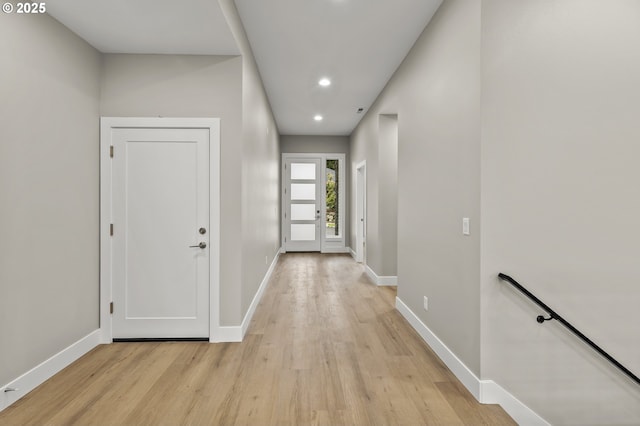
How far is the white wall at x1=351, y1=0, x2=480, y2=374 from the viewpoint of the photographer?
2262 millimetres

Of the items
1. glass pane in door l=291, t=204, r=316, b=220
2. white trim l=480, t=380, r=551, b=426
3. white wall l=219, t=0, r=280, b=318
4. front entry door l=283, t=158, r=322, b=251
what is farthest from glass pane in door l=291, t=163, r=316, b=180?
white trim l=480, t=380, r=551, b=426

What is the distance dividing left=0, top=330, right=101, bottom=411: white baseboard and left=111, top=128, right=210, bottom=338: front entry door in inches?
8.9

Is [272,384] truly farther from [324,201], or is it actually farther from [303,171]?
[303,171]

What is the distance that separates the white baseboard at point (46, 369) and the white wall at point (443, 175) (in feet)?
9.78

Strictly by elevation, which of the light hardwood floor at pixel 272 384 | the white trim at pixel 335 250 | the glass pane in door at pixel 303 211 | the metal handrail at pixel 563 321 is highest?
the glass pane in door at pixel 303 211

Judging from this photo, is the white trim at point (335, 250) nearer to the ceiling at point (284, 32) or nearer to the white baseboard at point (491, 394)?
the ceiling at point (284, 32)

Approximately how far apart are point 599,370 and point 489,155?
153 centimetres

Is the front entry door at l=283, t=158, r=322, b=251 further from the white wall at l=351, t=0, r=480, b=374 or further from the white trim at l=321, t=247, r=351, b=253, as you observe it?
the white wall at l=351, t=0, r=480, b=374

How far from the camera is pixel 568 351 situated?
213 cm

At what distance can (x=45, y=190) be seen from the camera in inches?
94.7

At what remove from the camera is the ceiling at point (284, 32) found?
2.42 meters

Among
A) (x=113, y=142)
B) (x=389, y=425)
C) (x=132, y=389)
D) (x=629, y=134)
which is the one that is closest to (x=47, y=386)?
(x=132, y=389)

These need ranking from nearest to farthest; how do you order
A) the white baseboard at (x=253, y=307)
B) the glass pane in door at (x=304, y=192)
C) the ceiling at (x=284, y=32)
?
the ceiling at (x=284, y=32) < the white baseboard at (x=253, y=307) < the glass pane in door at (x=304, y=192)

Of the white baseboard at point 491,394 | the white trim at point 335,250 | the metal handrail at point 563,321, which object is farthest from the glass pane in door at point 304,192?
the metal handrail at point 563,321
